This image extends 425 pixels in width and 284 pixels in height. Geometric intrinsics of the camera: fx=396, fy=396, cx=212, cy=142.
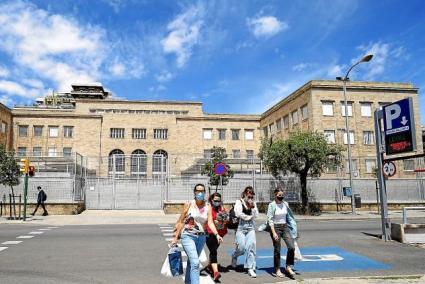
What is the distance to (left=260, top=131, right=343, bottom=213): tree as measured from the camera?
80.5 ft

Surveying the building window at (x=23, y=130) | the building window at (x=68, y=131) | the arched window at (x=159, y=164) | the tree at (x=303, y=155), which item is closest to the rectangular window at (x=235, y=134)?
the building window at (x=68, y=131)

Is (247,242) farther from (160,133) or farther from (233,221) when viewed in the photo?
(160,133)

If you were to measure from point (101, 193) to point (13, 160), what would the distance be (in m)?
7.34

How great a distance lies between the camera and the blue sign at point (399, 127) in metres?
11.6

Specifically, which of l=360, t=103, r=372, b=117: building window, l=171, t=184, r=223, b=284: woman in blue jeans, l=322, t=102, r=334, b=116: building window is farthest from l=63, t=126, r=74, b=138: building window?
l=171, t=184, r=223, b=284: woman in blue jeans

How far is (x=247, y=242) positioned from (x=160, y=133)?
48492 millimetres

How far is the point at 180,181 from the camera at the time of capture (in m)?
27.9

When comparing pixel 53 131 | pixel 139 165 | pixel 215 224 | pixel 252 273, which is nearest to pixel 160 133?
pixel 53 131

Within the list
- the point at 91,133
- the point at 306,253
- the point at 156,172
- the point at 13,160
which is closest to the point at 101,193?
the point at 156,172

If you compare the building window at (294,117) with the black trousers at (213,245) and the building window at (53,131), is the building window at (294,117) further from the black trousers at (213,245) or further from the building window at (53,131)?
the black trousers at (213,245)

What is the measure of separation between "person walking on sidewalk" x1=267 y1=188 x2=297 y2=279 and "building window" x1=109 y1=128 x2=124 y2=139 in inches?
1906

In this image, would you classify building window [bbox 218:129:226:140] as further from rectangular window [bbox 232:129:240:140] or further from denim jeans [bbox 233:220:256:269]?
denim jeans [bbox 233:220:256:269]

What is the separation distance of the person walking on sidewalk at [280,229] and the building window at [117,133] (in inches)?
1906

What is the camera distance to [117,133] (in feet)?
178
